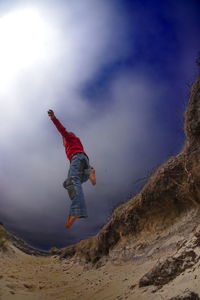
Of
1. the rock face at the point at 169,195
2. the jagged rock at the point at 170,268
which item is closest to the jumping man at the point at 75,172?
the jagged rock at the point at 170,268

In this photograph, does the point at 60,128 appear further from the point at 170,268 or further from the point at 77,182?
the point at 170,268

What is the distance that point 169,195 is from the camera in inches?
290

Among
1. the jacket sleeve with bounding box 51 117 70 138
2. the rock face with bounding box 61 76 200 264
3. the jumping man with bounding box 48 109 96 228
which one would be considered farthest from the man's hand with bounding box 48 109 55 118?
the rock face with bounding box 61 76 200 264

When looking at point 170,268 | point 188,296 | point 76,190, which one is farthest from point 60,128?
point 188,296

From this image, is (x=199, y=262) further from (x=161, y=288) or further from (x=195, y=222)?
(x=195, y=222)

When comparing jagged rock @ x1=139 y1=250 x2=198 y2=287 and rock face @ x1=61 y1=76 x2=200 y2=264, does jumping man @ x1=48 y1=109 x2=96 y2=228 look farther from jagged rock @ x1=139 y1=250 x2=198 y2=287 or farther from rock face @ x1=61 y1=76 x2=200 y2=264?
rock face @ x1=61 y1=76 x2=200 y2=264

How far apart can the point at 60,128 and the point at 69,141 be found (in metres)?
0.37

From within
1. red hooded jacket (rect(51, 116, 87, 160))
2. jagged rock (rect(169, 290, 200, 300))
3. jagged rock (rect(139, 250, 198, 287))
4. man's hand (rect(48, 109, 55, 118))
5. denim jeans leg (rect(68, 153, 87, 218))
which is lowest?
jagged rock (rect(169, 290, 200, 300))

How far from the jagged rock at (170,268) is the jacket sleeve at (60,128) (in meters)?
3.02

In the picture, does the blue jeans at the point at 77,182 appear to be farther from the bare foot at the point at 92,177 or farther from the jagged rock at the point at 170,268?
the jagged rock at the point at 170,268

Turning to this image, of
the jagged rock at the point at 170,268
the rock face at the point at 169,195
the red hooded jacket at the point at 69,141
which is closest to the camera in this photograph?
the jagged rock at the point at 170,268

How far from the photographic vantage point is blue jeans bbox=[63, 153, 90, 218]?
3.85 meters

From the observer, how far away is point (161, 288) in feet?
11.6

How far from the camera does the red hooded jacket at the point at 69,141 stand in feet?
16.2
